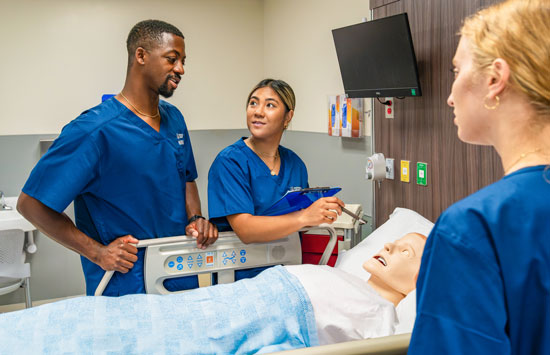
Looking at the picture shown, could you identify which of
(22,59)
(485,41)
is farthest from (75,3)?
(485,41)

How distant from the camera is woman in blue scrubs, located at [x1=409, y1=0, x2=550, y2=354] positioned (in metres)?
0.72

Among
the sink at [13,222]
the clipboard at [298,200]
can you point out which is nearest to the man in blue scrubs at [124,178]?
the clipboard at [298,200]

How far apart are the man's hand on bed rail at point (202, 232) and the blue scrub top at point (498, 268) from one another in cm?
127

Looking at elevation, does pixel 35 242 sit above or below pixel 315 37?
below

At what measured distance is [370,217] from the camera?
282 cm

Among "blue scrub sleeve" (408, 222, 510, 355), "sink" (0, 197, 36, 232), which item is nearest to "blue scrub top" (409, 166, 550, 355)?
"blue scrub sleeve" (408, 222, 510, 355)

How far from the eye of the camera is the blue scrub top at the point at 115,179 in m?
1.68

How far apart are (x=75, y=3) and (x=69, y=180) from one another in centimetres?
260

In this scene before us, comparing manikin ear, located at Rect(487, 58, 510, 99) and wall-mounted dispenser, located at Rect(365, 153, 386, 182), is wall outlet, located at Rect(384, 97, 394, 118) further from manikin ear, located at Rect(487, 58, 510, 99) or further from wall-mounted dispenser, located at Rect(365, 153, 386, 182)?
manikin ear, located at Rect(487, 58, 510, 99)

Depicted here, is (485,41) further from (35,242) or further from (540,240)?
(35,242)

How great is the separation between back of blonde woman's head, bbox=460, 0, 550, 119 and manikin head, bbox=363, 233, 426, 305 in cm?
111

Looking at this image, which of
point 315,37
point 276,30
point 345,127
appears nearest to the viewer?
point 345,127

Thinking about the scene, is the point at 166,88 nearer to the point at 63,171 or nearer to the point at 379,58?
the point at 63,171

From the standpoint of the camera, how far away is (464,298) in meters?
0.73
